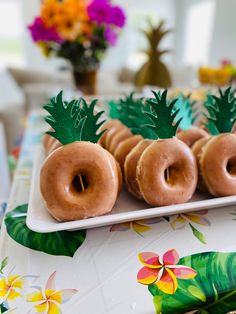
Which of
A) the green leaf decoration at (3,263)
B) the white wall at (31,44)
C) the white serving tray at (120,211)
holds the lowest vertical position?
the green leaf decoration at (3,263)

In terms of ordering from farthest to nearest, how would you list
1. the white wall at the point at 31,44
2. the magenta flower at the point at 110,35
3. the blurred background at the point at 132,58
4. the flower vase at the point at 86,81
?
the white wall at the point at 31,44 → the blurred background at the point at 132,58 → the flower vase at the point at 86,81 → the magenta flower at the point at 110,35

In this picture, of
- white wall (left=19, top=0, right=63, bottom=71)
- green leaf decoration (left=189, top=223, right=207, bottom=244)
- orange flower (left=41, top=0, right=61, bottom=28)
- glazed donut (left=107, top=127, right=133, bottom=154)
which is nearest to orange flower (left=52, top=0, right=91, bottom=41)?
orange flower (left=41, top=0, right=61, bottom=28)

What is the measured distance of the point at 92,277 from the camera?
0.39m

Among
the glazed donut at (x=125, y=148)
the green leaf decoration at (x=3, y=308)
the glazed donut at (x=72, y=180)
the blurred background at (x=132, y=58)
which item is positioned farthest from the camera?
the blurred background at (x=132, y=58)

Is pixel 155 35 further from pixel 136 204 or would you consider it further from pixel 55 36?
pixel 136 204

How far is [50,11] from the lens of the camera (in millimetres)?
1049

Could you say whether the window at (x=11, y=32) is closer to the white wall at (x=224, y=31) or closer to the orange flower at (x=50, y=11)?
the white wall at (x=224, y=31)

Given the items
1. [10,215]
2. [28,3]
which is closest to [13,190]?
[10,215]

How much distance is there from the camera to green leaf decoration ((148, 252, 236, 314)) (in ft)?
1.16

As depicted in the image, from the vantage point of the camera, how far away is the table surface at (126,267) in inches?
13.9

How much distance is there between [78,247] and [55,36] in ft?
2.99

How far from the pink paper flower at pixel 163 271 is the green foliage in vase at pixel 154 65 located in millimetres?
932

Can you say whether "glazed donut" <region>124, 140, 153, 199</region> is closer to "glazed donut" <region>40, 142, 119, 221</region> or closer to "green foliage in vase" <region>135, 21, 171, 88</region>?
"glazed donut" <region>40, 142, 119, 221</region>

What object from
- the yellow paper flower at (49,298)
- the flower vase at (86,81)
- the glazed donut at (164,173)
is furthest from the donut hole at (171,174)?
the flower vase at (86,81)
